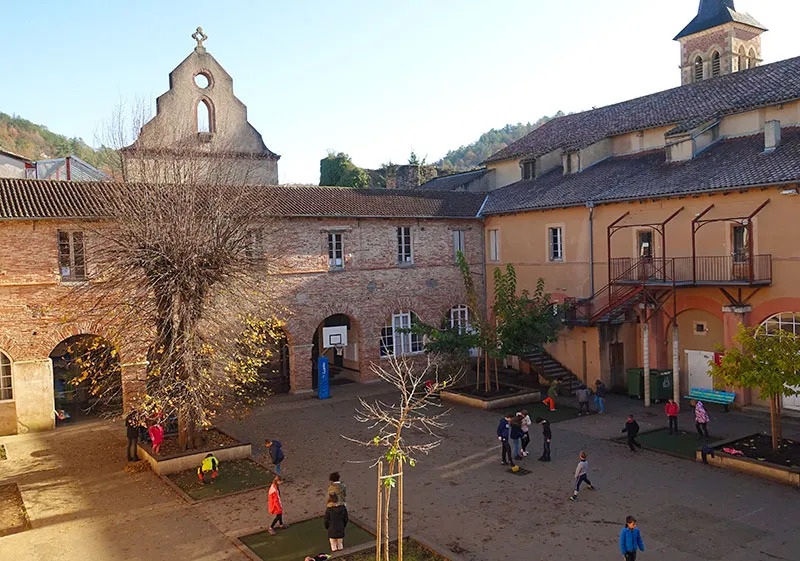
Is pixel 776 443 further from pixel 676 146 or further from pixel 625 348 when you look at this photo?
pixel 676 146

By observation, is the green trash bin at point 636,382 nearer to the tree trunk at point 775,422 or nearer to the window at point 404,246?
the tree trunk at point 775,422

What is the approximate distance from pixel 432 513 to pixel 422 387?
1204 cm

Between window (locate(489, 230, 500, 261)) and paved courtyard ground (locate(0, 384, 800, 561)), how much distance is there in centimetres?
1175

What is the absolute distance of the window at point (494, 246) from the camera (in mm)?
30219

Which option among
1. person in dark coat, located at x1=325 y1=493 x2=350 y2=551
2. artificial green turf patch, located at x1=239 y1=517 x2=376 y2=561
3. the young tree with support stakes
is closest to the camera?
person in dark coat, located at x1=325 y1=493 x2=350 y2=551

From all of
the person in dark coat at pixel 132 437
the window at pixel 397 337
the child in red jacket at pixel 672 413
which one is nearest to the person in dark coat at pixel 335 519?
the person in dark coat at pixel 132 437

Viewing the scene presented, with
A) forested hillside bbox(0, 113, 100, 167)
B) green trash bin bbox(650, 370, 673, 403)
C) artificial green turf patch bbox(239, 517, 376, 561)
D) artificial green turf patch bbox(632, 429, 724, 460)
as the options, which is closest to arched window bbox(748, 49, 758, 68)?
green trash bin bbox(650, 370, 673, 403)

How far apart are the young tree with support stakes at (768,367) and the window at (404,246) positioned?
560 inches

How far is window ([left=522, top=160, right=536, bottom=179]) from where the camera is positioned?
31.5 meters

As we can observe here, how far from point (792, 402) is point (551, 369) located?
8.03 meters

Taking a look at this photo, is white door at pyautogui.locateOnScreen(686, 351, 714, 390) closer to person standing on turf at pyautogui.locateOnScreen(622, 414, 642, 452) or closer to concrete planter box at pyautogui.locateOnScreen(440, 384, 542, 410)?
concrete planter box at pyautogui.locateOnScreen(440, 384, 542, 410)

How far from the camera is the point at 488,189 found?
35188 millimetres

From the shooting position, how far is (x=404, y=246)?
92.7 feet

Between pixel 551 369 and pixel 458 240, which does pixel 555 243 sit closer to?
pixel 458 240
